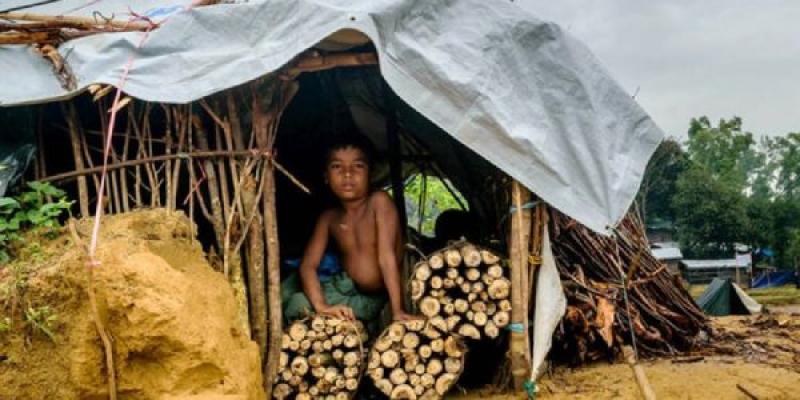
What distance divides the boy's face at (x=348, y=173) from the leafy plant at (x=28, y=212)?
6.27 ft

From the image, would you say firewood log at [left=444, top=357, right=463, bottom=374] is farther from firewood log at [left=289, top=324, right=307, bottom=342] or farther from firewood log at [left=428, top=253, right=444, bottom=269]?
firewood log at [left=289, top=324, right=307, bottom=342]

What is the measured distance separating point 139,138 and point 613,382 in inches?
141

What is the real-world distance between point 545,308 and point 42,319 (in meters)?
2.95

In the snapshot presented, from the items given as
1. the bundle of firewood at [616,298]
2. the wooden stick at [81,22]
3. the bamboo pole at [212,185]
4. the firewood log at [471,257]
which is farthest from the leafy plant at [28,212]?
the bundle of firewood at [616,298]

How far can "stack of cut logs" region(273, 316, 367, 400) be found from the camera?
430 cm

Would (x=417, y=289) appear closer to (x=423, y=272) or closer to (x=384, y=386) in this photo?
(x=423, y=272)

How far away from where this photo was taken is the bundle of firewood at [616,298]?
5.24m

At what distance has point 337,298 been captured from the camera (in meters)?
5.17

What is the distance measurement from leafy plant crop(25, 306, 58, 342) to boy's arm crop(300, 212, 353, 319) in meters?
1.83

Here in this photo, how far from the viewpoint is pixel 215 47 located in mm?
4051

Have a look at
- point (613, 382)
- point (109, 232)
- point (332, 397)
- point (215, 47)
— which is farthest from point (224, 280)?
point (613, 382)

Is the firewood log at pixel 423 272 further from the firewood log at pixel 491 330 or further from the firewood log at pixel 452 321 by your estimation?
the firewood log at pixel 491 330

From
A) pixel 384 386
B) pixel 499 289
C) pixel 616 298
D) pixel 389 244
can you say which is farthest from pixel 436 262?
pixel 616 298

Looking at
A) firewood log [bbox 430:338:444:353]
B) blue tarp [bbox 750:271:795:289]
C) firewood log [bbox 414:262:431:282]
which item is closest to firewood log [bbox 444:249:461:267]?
firewood log [bbox 414:262:431:282]
